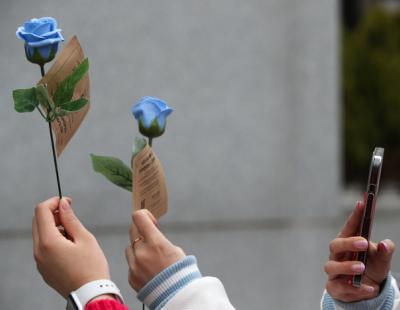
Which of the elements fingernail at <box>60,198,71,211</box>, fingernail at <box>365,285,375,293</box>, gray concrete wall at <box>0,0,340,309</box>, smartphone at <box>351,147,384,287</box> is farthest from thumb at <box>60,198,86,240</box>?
gray concrete wall at <box>0,0,340,309</box>

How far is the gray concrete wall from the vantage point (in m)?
4.37

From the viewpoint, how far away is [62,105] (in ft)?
3.62

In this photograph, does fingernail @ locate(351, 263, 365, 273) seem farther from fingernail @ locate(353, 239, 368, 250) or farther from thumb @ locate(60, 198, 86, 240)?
thumb @ locate(60, 198, 86, 240)

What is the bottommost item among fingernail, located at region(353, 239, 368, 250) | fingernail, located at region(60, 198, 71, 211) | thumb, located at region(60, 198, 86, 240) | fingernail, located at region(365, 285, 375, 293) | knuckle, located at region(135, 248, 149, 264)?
fingernail, located at region(365, 285, 375, 293)

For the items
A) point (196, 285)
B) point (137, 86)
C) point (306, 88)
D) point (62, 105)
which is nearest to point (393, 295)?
point (196, 285)

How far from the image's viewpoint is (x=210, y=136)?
17.0 feet

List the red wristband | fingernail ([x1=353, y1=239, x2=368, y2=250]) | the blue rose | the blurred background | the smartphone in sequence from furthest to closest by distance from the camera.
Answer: the blurred background → fingernail ([x1=353, y1=239, x2=368, y2=250]) → the smartphone → the blue rose → the red wristband

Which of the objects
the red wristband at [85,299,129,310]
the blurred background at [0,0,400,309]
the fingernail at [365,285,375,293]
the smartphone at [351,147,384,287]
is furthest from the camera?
the blurred background at [0,0,400,309]

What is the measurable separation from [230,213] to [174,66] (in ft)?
2.88

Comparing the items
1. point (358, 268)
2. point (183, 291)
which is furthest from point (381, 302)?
point (183, 291)

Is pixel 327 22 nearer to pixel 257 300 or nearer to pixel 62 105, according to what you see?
pixel 257 300

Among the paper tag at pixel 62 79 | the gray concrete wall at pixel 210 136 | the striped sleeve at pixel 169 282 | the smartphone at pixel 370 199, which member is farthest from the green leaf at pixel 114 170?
the gray concrete wall at pixel 210 136

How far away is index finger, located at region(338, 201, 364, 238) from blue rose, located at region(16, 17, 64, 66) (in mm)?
510

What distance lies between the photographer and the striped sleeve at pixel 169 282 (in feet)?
3.38
